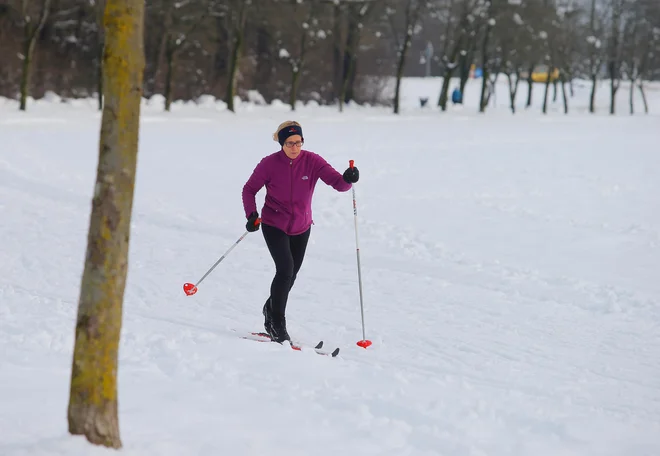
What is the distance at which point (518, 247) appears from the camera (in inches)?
516

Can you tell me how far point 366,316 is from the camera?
8.59 m

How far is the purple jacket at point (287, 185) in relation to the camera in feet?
21.7

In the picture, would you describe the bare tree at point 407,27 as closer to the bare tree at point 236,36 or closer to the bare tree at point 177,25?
the bare tree at point 236,36

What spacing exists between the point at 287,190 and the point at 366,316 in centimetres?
236

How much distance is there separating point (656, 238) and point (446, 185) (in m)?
6.19

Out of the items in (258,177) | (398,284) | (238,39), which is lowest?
(398,284)

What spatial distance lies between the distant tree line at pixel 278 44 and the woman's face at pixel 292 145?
86.1 ft

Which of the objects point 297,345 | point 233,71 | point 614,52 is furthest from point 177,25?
point 297,345

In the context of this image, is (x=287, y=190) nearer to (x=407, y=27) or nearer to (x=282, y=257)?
(x=282, y=257)

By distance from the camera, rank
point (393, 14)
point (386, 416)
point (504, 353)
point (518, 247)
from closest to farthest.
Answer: point (386, 416)
point (504, 353)
point (518, 247)
point (393, 14)

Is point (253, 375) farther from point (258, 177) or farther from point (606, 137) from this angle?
point (606, 137)

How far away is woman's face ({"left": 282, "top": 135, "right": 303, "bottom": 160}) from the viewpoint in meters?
6.49

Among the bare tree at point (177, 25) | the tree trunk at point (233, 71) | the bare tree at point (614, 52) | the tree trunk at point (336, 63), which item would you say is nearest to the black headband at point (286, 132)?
the bare tree at point (177, 25)

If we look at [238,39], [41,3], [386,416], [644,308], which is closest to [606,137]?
[238,39]
